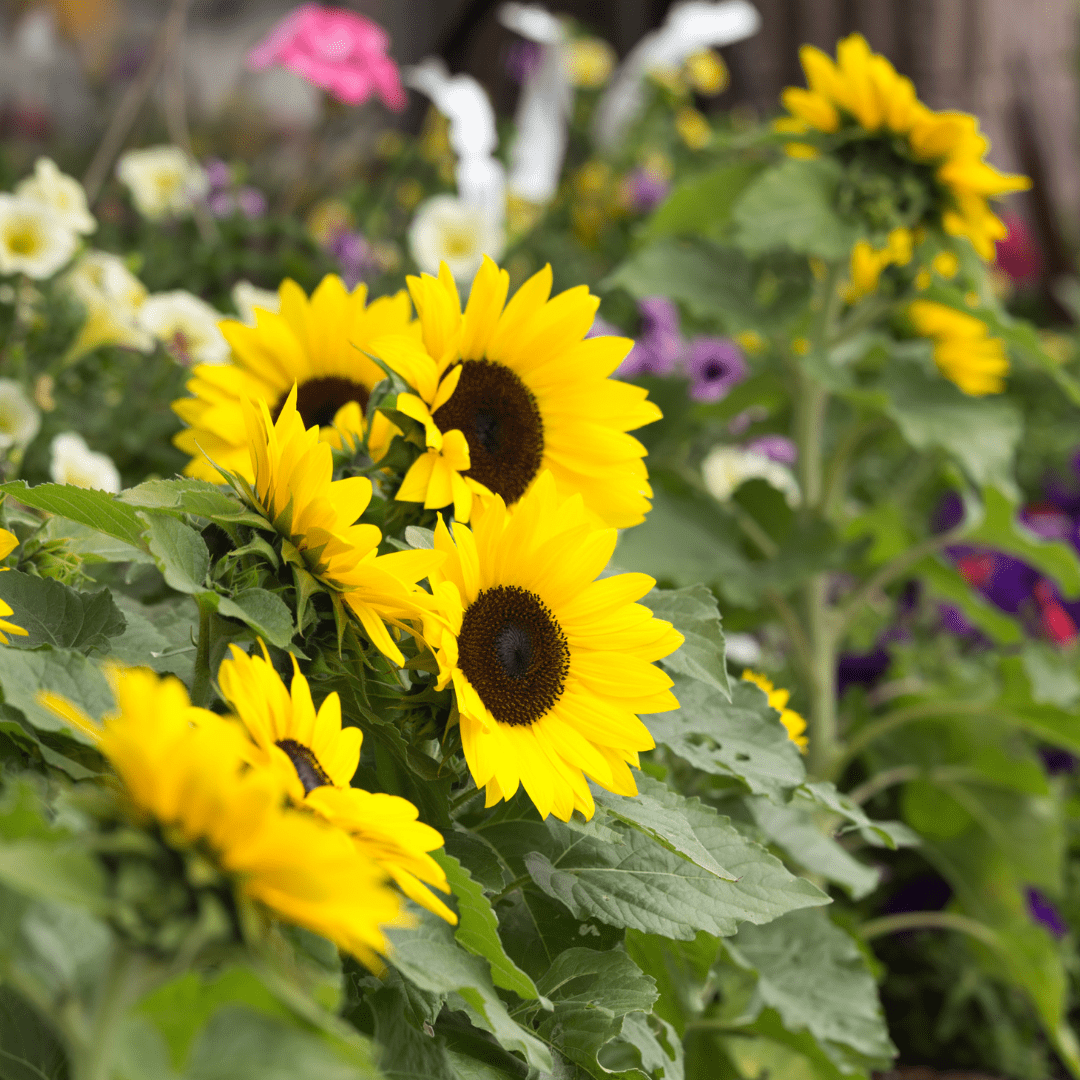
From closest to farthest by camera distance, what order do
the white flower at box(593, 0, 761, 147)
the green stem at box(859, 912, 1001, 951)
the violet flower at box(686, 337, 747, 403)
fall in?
1. the green stem at box(859, 912, 1001, 951)
2. the violet flower at box(686, 337, 747, 403)
3. the white flower at box(593, 0, 761, 147)

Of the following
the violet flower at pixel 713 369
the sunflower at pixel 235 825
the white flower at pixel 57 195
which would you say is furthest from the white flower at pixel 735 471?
the sunflower at pixel 235 825

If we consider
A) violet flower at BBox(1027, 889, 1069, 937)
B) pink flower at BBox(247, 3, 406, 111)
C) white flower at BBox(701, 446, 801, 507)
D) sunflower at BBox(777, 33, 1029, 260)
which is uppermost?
sunflower at BBox(777, 33, 1029, 260)

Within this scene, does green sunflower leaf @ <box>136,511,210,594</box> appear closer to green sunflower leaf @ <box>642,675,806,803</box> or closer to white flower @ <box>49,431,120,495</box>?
green sunflower leaf @ <box>642,675,806,803</box>

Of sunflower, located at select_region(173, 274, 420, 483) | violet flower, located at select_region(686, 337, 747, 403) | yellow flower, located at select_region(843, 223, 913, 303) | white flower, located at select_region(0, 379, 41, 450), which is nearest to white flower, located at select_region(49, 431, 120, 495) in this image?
white flower, located at select_region(0, 379, 41, 450)

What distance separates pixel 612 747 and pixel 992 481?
2.09 ft

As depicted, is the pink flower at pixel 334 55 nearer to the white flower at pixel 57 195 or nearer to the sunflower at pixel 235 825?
the white flower at pixel 57 195

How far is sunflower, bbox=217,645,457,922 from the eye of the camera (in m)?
0.31

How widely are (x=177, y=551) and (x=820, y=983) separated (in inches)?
17.4

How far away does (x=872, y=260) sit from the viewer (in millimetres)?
1023

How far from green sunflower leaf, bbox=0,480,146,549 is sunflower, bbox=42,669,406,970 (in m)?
0.16

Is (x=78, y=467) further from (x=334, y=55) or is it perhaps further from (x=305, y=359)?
(x=334, y=55)

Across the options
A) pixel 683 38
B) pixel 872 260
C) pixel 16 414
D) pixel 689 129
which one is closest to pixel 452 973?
pixel 16 414

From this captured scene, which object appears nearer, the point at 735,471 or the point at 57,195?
the point at 57,195

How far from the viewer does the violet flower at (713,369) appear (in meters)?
1.35
